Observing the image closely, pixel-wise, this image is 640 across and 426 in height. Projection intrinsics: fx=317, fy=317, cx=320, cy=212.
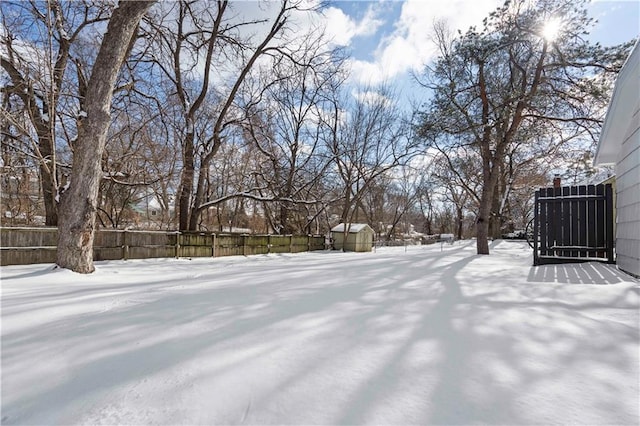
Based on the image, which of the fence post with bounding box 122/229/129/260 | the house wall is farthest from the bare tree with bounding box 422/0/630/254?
the fence post with bounding box 122/229/129/260

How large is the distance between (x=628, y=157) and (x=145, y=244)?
1094 cm

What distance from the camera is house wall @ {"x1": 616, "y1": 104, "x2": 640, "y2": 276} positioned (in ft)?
14.7

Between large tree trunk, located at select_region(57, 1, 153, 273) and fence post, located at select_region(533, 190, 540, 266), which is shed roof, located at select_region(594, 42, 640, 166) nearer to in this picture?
fence post, located at select_region(533, 190, 540, 266)

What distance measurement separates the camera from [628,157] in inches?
204

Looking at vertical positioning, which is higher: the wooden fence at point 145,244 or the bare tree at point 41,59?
the bare tree at point 41,59

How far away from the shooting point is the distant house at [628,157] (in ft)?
14.7

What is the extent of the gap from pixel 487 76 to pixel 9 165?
1330 centimetres

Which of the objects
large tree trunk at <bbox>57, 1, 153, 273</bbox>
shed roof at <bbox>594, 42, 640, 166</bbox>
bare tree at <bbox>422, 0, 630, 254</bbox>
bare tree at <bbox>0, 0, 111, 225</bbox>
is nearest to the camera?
shed roof at <bbox>594, 42, 640, 166</bbox>

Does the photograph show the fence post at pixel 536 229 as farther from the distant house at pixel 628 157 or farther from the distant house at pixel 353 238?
the distant house at pixel 353 238

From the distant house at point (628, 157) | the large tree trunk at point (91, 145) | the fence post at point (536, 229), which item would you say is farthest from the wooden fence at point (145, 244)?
the distant house at point (628, 157)

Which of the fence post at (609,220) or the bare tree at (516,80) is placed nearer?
the fence post at (609,220)

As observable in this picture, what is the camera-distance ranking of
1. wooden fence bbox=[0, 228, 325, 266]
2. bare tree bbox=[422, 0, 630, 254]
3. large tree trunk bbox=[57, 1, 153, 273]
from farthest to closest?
bare tree bbox=[422, 0, 630, 254] → wooden fence bbox=[0, 228, 325, 266] → large tree trunk bbox=[57, 1, 153, 273]

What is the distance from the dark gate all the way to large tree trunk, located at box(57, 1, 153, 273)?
777 cm

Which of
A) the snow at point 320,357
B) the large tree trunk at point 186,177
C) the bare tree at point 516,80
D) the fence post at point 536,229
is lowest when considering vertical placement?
the snow at point 320,357
